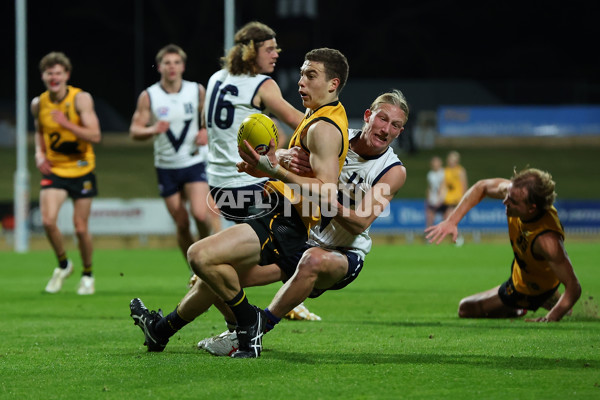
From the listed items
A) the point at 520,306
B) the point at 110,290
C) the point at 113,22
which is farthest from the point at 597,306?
the point at 113,22

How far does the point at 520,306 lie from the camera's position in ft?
26.7

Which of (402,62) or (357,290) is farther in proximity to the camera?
(402,62)

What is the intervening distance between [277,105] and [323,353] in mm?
2306

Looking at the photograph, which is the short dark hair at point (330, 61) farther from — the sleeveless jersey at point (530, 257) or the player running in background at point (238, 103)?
the sleeveless jersey at point (530, 257)

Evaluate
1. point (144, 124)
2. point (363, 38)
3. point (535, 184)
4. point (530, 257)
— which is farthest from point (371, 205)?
point (363, 38)

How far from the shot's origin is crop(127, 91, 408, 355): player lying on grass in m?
5.87

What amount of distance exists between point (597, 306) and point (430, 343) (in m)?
2.41

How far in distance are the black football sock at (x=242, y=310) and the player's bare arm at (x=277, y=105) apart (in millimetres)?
2044

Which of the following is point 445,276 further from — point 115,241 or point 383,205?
point 115,241

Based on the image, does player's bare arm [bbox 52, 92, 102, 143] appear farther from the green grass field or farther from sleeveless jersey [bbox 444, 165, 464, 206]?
sleeveless jersey [bbox 444, 165, 464, 206]

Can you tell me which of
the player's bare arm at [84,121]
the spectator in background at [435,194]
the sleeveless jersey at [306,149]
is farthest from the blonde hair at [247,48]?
the spectator in background at [435,194]

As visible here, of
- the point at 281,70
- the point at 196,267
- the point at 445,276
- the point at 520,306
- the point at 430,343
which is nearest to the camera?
the point at 196,267

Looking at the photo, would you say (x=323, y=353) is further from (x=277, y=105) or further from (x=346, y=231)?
(x=277, y=105)

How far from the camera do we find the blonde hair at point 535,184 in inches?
286
